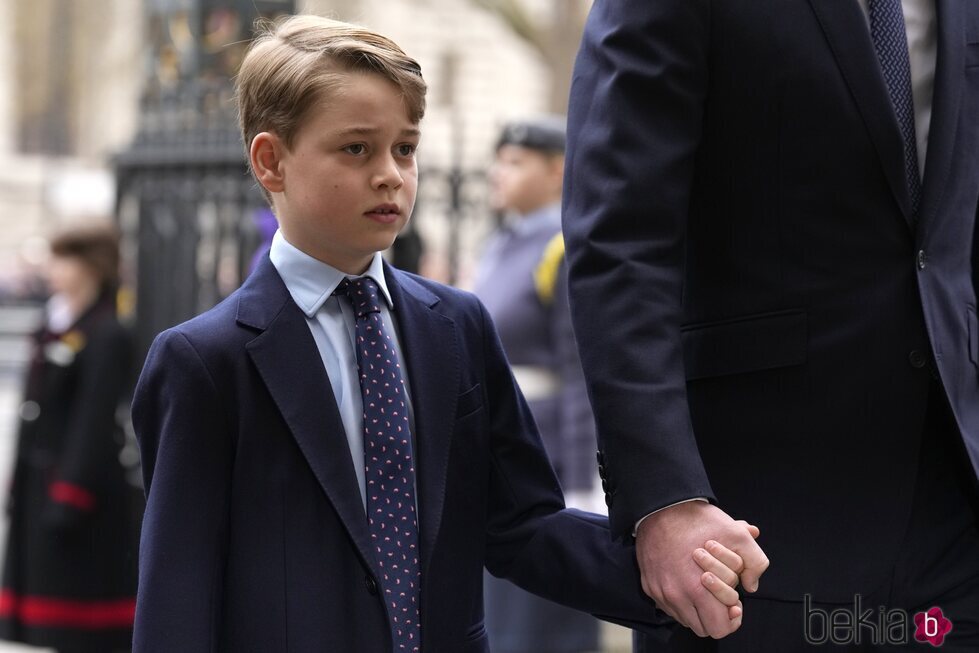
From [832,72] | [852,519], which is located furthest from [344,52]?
[852,519]

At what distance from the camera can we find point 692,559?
204cm

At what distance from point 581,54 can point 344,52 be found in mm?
393

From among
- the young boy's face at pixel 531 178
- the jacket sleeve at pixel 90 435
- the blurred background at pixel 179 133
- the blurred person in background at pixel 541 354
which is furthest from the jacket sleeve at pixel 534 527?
the jacket sleeve at pixel 90 435

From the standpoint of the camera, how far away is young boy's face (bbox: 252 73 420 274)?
2207mm

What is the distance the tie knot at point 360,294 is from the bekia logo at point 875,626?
2.64ft

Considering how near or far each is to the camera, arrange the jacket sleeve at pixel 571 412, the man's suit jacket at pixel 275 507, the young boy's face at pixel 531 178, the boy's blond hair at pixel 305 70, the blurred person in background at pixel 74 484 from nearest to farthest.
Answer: the man's suit jacket at pixel 275 507
the boy's blond hair at pixel 305 70
the jacket sleeve at pixel 571 412
the young boy's face at pixel 531 178
the blurred person in background at pixel 74 484

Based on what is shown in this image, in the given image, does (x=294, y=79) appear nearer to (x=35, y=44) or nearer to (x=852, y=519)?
(x=852, y=519)

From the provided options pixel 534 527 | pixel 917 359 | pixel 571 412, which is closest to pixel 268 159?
pixel 534 527

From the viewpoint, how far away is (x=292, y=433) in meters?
2.17

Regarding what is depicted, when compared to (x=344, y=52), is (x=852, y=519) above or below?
below

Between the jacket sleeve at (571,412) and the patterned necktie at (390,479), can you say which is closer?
the patterned necktie at (390,479)

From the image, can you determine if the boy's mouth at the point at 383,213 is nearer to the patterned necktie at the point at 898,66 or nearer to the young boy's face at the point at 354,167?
the young boy's face at the point at 354,167

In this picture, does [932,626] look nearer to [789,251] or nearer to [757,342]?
[757,342]

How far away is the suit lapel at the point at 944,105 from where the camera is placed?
7.50 ft
